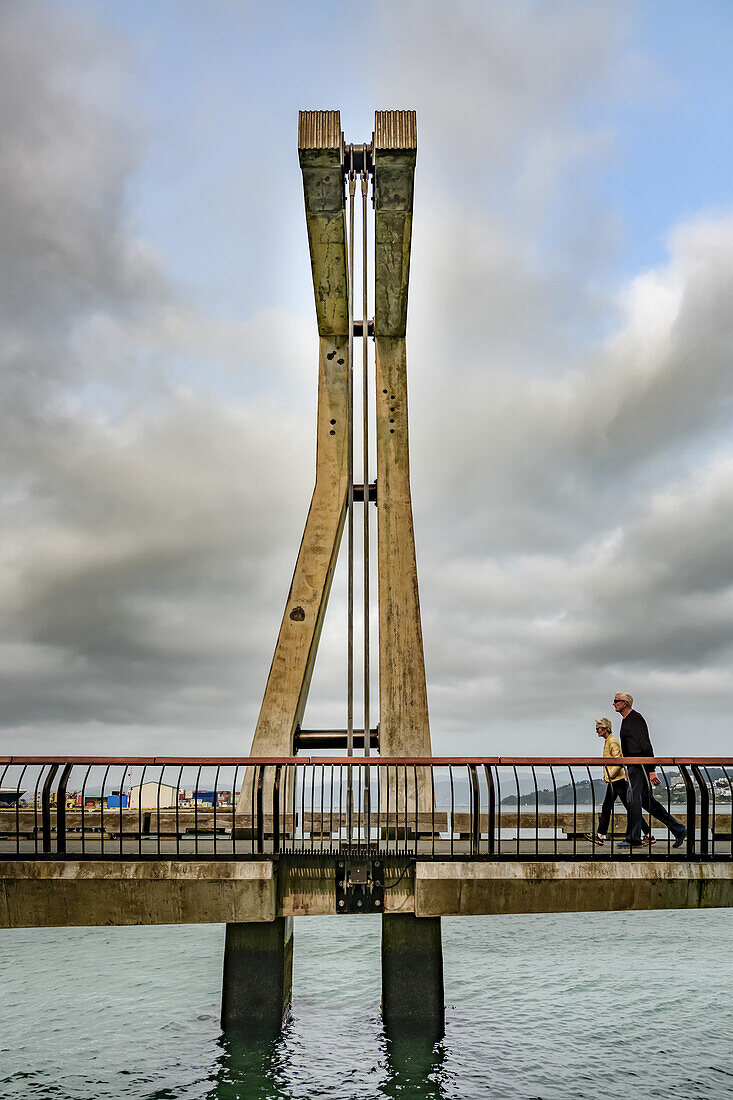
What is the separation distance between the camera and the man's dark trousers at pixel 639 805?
32.6ft

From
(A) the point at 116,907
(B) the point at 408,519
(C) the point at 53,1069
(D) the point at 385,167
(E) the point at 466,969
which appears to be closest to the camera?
(A) the point at 116,907

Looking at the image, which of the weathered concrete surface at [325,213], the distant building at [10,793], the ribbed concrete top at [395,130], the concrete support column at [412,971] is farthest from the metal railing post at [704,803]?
the ribbed concrete top at [395,130]

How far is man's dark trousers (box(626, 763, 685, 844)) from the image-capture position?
9938mm

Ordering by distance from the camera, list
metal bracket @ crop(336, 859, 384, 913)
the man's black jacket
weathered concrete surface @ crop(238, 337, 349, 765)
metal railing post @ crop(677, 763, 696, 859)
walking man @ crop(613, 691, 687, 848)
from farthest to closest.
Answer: weathered concrete surface @ crop(238, 337, 349, 765), the man's black jacket, walking man @ crop(613, 691, 687, 848), metal bracket @ crop(336, 859, 384, 913), metal railing post @ crop(677, 763, 696, 859)

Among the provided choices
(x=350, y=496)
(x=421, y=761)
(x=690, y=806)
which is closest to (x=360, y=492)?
(x=350, y=496)

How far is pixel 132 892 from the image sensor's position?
8977 millimetres

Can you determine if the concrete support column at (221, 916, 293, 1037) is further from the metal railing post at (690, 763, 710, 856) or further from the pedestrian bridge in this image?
the metal railing post at (690, 763, 710, 856)

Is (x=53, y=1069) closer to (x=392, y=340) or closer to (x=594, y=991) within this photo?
(x=594, y=991)

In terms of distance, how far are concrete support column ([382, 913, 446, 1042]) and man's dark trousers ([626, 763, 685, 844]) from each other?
2.27m

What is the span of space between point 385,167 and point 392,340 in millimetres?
2664

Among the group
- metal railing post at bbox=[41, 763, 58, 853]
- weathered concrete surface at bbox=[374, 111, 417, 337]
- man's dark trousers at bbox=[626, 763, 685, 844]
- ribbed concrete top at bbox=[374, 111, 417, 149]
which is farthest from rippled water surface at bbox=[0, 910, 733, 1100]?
ribbed concrete top at bbox=[374, 111, 417, 149]

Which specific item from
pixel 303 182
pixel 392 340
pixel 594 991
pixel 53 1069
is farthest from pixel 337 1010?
pixel 303 182

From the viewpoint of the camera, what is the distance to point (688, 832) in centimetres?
938

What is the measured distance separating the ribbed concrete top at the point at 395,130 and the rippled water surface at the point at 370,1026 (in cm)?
1116
